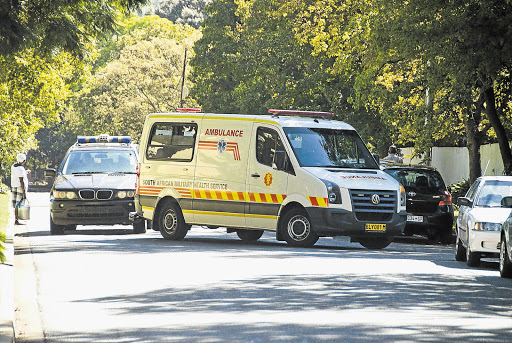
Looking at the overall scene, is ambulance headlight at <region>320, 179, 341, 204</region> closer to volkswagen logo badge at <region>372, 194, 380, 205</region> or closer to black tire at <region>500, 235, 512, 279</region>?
volkswagen logo badge at <region>372, 194, 380, 205</region>

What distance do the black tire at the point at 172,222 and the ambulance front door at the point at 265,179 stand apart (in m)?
1.67

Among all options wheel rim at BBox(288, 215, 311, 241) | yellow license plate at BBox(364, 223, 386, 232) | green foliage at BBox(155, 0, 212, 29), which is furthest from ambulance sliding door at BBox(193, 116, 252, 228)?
green foliage at BBox(155, 0, 212, 29)

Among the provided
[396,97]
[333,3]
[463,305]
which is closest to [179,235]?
[463,305]

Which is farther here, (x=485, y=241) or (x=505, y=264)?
(x=485, y=241)

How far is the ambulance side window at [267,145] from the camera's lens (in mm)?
18781

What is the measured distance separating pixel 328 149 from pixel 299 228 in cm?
158

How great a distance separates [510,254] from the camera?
Result: 13.9 meters

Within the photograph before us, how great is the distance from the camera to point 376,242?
63.5 ft

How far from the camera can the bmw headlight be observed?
15.6 meters

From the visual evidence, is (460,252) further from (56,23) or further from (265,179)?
(56,23)

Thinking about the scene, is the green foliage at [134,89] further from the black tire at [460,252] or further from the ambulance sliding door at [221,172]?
the black tire at [460,252]

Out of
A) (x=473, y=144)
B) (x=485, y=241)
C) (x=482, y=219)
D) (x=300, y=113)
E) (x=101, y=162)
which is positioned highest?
(x=300, y=113)

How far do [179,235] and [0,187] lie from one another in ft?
108

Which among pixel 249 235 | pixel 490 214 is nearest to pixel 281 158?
pixel 249 235
